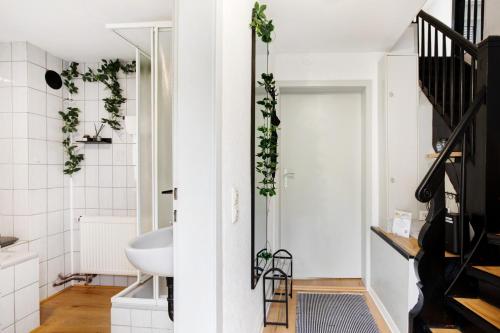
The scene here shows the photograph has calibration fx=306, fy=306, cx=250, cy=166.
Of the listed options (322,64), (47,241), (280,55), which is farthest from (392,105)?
(47,241)

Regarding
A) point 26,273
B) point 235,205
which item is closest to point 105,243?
point 26,273

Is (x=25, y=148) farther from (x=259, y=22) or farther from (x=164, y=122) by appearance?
(x=259, y=22)

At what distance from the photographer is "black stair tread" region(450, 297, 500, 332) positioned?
1435 millimetres

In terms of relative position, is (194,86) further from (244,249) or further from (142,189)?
(142,189)

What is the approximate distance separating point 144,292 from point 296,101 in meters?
2.33

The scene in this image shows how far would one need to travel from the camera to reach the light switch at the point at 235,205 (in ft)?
4.66

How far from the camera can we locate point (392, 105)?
8.99 feet

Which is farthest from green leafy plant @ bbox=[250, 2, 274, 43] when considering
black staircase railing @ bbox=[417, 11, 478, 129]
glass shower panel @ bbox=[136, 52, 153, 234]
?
black staircase railing @ bbox=[417, 11, 478, 129]

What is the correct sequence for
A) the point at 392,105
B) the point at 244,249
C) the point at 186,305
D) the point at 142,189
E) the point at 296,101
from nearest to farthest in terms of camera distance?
the point at 186,305 → the point at 244,249 → the point at 142,189 → the point at 392,105 → the point at 296,101

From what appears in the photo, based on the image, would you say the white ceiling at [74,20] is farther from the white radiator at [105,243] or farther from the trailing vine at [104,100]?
the white radiator at [105,243]

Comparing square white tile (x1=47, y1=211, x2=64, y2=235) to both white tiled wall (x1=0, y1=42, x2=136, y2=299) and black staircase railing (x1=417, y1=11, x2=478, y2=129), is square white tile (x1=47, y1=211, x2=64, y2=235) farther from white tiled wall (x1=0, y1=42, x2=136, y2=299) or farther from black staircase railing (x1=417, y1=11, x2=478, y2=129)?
black staircase railing (x1=417, y1=11, x2=478, y2=129)

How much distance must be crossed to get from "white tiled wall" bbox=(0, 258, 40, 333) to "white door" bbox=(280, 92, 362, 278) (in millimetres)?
2297

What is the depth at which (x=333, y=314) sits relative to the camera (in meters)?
2.57

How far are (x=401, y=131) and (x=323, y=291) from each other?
170 centimetres
